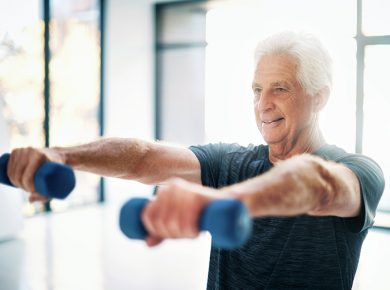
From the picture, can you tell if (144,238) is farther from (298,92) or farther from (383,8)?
(383,8)

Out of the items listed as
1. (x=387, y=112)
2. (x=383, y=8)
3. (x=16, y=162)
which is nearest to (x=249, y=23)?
(x=383, y=8)

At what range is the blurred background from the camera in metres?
3.49

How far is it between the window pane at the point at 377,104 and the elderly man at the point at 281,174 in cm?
368

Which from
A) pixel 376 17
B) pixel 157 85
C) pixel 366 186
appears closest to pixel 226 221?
pixel 366 186

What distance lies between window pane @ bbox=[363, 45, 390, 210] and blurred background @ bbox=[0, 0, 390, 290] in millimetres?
10

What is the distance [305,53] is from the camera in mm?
1203

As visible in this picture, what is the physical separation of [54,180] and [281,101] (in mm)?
717

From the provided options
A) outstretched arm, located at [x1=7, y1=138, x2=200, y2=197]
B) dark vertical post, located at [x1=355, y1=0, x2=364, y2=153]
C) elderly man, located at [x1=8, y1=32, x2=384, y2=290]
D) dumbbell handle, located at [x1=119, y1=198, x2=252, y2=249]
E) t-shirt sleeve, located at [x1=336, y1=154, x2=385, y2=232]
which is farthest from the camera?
dark vertical post, located at [x1=355, y1=0, x2=364, y2=153]

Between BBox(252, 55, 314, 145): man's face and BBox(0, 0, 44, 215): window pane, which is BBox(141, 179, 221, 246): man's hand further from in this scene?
BBox(0, 0, 44, 215): window pane

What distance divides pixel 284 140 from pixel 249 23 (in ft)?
14.5

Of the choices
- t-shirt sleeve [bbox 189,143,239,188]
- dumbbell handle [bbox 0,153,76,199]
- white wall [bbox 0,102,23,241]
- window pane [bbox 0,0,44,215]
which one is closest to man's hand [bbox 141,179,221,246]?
dumbbell handle [bbox 0,153,76,199]

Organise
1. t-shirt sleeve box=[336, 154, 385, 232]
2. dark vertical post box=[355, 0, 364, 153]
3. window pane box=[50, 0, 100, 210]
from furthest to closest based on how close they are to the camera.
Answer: window pane box=[50, 0, 100, 210] < dark vertical post box=[355, 0, 364, 153] < t-shirt sleeve box=[336, 154, 385, 232]

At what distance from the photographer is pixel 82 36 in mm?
5617

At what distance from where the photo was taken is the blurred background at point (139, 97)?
349 centimetres
